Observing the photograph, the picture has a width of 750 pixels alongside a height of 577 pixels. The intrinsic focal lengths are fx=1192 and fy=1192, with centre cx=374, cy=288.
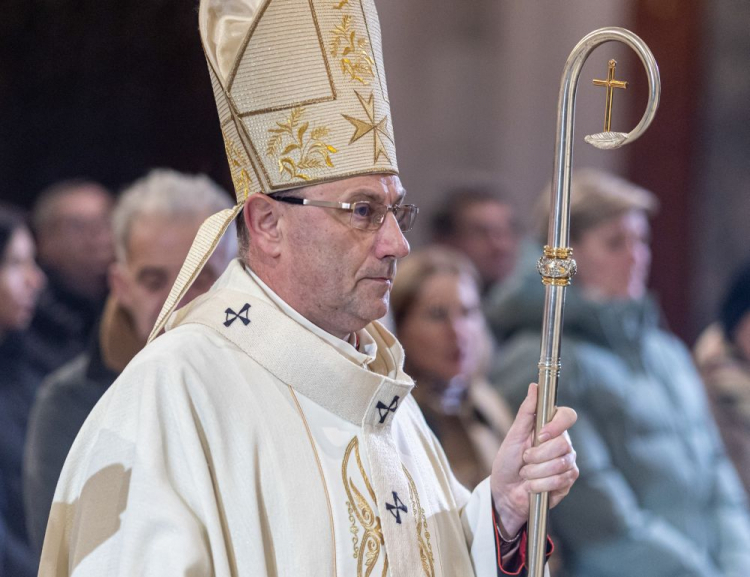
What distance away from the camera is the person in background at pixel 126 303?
3.65m

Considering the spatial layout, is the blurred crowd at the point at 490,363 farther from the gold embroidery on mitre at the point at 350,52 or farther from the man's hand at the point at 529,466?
the man's hand at the point at 529,466

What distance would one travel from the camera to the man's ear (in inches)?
94.1

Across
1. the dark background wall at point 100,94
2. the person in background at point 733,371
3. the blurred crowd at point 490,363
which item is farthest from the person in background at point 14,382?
the person in background at point 733,371

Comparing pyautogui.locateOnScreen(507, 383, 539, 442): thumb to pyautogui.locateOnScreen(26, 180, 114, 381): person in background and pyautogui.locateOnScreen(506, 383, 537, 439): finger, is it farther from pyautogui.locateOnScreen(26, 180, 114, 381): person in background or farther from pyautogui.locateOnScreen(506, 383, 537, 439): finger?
pyautogui.locateOnScreen(26, 180, 114, 381): person in background

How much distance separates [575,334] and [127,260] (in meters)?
1.87

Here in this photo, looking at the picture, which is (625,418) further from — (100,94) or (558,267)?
(100,94)

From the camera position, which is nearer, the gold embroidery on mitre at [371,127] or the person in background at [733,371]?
the gold embroidery on mitre at [371,127]

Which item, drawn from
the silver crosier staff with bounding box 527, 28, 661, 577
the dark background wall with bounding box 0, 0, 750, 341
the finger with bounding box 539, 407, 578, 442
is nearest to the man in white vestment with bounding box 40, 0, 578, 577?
the finger with bounding box 539, 407, 578, 442

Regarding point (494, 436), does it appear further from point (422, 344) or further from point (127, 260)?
point (127, 260)

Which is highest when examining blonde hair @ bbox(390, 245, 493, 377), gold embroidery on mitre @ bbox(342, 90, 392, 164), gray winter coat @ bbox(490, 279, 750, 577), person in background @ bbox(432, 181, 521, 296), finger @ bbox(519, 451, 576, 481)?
gold embroidery on mitre @ bbox(342, 90, 392, 164)

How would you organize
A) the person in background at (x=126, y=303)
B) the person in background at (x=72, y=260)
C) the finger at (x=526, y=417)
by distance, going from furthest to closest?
the person in background at (x=72, y=260), the person in background at (x=126, y=303), the finger at (x=526, y=417)

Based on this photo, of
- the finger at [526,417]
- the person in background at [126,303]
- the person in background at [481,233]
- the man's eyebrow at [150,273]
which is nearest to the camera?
the finger at [526,417]

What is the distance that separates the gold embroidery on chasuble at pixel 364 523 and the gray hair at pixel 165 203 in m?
1.71

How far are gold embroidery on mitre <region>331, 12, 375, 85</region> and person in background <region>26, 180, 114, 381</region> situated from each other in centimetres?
246
